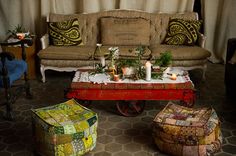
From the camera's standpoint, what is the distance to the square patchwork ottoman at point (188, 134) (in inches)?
96.7

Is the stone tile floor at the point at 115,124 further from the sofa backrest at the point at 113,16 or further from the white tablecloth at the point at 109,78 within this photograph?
the sofa backrest at the point at 113,16

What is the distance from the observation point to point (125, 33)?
4.24 metres

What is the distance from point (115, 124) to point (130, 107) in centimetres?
27

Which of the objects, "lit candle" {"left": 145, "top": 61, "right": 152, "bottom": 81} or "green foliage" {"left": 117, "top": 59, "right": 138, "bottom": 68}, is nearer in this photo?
"lit candle" {"left": 145, "top": 61, "right": 152, "bottom": 81}

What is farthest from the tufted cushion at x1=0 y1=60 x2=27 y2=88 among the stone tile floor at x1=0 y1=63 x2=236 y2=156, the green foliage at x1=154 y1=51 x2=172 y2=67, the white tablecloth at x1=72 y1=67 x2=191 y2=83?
the green foliage at x1=154 y1=51 x2=172 y2=67

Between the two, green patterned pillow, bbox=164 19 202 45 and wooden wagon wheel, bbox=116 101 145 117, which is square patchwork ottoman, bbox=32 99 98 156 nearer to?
wooden wagon wheel, bbox=116 101 145 117

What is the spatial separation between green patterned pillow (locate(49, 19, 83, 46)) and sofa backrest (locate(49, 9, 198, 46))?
6.6 inches

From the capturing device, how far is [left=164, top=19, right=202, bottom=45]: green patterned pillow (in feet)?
13.8

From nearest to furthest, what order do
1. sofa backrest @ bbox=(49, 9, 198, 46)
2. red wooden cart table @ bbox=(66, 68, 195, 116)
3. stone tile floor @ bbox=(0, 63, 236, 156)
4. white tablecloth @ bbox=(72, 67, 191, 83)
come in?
stone tile floor @ bbox=(0, 63, 236, 156) → red wooden cart table @ bbox=(66, 68, 195, 116) → white tablecloth @ bbox=(72, 67, 191, 83) → sofa backrest @ bbox=(49, 9, 198, 46)

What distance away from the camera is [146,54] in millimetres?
3898

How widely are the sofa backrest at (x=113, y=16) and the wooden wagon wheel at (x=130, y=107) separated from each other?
1397mm

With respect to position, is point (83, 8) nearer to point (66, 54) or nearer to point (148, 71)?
point (66, 54)

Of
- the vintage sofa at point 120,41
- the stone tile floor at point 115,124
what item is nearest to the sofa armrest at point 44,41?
the vintage sofa at point 120,41

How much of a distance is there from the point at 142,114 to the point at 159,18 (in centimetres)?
166
